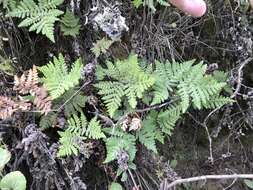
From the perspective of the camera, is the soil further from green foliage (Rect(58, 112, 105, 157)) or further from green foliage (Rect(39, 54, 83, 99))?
green foliage (Rect(39, 54, 83, 99))

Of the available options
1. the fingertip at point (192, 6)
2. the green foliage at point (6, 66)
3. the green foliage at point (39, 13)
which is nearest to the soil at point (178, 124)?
the green foliage at point (6, 66)

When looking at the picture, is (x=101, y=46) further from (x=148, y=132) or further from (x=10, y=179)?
(x=10, y=179)

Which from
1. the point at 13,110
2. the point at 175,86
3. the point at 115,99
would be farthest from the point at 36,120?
the point at 175,86

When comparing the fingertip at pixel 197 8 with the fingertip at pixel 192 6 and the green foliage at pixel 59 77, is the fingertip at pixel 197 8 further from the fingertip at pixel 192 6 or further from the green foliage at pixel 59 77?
the green foliage at pixel 59 77

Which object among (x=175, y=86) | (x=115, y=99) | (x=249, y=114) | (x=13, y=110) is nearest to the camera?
(x=13, y=110)

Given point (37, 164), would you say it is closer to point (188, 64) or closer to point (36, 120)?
point (36, 120)

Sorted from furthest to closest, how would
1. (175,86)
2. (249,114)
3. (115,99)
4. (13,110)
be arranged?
(249,114) < (175,86) < (115,99) < (13,110)
